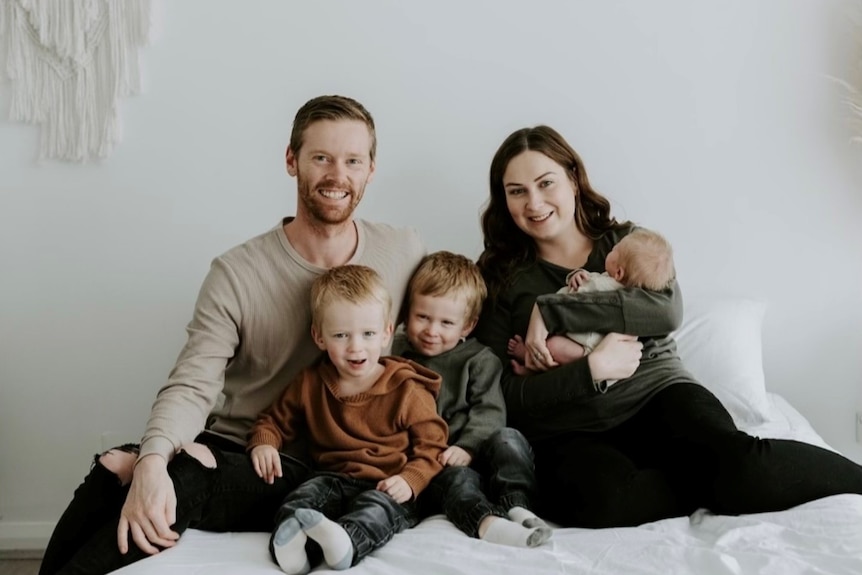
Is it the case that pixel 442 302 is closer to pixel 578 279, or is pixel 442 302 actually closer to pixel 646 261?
pixel 578 279

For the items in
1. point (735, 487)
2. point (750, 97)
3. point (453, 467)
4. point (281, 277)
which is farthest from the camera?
point (750, 97)

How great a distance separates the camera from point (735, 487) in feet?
5.50

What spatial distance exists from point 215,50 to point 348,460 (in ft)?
4.10

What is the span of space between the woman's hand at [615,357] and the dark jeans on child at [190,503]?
69 centimetres

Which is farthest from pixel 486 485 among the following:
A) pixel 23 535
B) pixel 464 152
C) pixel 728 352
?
pixel 23 535

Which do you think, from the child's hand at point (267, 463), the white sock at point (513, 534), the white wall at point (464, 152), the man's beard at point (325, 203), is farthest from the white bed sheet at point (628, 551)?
the white wall at point (464, 152)

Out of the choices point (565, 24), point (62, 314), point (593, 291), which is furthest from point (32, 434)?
point (565, 24)

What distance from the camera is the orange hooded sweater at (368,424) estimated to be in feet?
5.94

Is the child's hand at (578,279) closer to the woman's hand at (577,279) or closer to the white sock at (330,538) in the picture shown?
the woman's hand at (577,279)

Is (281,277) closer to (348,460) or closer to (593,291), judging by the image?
(348,460)

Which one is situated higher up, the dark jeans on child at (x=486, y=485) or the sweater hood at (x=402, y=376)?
the sweater hood at (x=402, y=376)

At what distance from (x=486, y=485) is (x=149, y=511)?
2.21ft

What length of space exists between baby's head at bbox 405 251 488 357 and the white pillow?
1.98 feet

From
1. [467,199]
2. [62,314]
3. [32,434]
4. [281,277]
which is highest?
[467,199]
